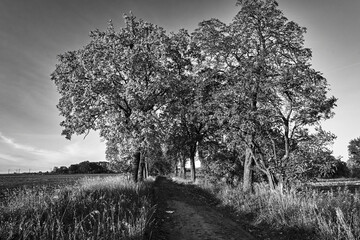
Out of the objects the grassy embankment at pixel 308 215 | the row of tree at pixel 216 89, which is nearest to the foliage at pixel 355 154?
the row of tree at pixel 216 89

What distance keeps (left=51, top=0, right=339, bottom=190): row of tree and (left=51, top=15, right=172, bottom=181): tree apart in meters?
0.09

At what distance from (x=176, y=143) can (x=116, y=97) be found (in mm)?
16849

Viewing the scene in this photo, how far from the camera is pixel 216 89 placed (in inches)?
633

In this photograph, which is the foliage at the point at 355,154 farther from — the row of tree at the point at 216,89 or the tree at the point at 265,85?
the tree at the point at 265,85

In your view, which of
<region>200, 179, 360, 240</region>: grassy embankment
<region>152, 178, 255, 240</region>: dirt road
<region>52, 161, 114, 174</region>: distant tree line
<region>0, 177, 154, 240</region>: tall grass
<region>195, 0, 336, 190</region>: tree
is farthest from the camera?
<region>52, 161, 114, 174</region>: distant tree line

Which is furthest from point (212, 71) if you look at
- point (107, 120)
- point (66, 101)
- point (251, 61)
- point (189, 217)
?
point (66, 101)

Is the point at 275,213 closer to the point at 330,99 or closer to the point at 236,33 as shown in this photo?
the point at 330,99

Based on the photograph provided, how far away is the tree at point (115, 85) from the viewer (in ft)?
56.1

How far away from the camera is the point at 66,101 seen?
1819cm

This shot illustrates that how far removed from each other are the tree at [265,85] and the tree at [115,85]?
5.46 meters

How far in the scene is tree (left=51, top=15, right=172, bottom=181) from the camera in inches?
674

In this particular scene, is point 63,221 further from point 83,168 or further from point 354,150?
point 83,168

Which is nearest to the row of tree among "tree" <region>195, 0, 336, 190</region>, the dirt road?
"tree" <region>195, 0, 336, 190</region>

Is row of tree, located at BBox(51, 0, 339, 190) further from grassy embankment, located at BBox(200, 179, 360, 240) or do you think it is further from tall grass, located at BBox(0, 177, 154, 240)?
tall grass, located at BBox(0, 177, 154, 240)
